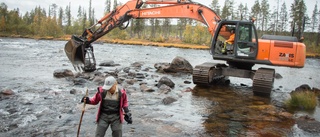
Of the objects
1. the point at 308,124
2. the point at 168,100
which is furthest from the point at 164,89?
the point at 308,124

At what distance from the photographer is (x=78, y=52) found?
16.2 metres

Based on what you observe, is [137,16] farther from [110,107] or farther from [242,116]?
[110,107]

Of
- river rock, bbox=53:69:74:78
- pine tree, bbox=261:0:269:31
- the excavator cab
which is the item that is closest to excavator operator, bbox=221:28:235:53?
the excavator cab

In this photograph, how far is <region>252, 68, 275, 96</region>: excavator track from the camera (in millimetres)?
11539

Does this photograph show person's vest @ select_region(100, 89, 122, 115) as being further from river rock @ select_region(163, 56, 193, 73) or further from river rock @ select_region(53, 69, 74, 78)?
river rock @ select_region(163, 56, 193, 73)

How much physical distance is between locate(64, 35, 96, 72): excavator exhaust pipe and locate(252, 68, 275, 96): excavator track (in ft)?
30.0

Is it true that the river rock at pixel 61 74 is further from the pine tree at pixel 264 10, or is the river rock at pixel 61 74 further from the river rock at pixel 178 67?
the pine tree at pixel 264 10

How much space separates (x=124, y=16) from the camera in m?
16.0

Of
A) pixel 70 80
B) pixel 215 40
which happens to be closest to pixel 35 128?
pixel 70 80

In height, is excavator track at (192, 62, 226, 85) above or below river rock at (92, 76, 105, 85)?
above

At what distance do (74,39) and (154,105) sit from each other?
295 inches

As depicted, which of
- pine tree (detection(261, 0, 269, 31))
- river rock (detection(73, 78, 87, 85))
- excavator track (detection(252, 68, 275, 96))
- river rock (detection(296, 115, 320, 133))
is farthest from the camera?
pine tree (detection(261, 0, 269, 31))

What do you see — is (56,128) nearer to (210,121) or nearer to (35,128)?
(35,128)

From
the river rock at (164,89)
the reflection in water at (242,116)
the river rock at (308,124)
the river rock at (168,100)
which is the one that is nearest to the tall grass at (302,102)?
the reflection in water at (242,116)
